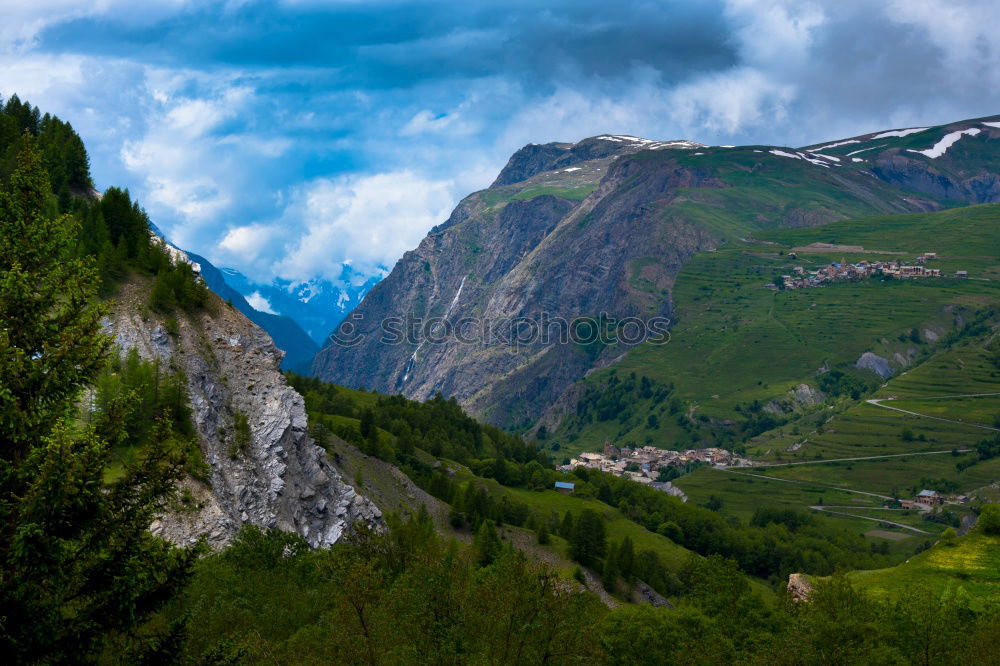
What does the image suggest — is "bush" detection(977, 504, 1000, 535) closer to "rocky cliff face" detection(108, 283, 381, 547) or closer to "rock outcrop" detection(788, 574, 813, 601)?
"rock outcrop" detection(788, 574, 813, 601)

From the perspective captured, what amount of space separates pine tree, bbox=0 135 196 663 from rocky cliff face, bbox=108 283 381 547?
47.7m

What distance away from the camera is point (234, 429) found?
281ft

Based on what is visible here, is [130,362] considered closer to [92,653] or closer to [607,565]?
[92,653]

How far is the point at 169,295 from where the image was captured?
3383 inches

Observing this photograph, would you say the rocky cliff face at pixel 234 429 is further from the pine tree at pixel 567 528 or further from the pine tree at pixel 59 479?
the pine tree at pixel 567 528

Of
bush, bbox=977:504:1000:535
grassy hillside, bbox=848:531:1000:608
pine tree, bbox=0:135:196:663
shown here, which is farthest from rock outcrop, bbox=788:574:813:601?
pine tree, bbox=0:135:196:663

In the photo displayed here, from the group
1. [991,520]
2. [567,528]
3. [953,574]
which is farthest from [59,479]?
[567,528]

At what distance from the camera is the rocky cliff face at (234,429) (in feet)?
257

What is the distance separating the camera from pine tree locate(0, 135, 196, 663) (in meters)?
19.9

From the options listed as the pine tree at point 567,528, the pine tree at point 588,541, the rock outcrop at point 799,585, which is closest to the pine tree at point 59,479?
the rock outcrop at point 799,585

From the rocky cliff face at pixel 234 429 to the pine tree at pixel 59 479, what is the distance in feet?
156

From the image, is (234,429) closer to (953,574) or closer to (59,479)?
(59,479)

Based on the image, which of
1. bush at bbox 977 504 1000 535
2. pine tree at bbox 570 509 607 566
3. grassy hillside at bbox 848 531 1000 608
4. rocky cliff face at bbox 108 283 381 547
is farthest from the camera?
pine tree at bbox 570 509 607 566

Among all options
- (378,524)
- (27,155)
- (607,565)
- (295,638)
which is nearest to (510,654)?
(295,638)
